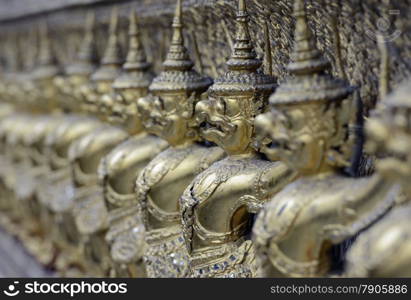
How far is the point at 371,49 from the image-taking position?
1427 mm

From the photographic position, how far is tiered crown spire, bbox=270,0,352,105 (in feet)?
4.23

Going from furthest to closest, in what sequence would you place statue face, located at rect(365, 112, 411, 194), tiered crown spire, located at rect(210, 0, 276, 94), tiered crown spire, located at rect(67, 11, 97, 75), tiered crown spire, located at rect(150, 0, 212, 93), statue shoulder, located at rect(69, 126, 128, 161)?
tiered crown spire, located at rect(67, 11, 97, 75), statue shoulder, located at rect(69, 126, 128, 161), tiered crown spire, located at rect(150, 0, 212, 93), tiered crown spire, located at rect(210, 0, 276, 94), statue face, located at rect(365, 112, 411, 194)

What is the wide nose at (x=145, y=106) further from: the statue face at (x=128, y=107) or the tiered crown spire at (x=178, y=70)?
the statue face at (x=128, y=107)

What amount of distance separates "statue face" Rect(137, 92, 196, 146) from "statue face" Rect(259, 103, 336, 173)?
1.76 ft

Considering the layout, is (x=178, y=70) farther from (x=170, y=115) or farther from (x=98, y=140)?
(x=98, y=140)

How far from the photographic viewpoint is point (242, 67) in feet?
5.25

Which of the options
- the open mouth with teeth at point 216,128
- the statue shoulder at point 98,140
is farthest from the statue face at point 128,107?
the open mouth with teeth at point 216,128

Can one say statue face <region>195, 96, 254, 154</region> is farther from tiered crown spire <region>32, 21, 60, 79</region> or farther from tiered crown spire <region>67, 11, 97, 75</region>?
tiered crown spire <region>32, 21, 60, 79</region>

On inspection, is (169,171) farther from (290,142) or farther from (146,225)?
(290,142)

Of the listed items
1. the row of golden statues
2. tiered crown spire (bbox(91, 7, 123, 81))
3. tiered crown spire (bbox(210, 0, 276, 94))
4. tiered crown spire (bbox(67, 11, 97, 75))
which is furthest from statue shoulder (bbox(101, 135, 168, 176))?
tiered crown spire (bbox(67, 11, 97, 75))

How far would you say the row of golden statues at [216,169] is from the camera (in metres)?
1.23

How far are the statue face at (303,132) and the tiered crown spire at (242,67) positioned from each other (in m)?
0.27

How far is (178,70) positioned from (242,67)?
28cm

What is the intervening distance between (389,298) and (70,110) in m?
2.13
